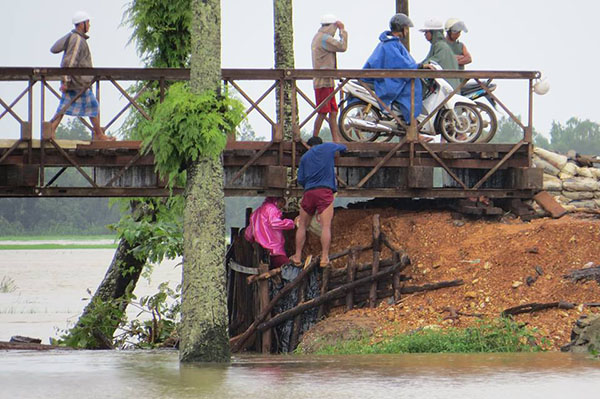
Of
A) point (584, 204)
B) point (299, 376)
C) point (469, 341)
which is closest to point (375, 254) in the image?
point (469, 341)

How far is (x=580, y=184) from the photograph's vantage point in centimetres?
1872

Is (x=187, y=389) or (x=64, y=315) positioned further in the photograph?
(x=64, y=315)

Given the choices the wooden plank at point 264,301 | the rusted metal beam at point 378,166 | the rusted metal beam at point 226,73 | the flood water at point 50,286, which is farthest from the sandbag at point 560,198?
the flood water at point 50,286

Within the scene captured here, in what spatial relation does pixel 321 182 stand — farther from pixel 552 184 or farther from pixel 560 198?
pixel 560 198

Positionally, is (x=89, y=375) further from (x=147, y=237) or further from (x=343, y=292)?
(x=147, y=237)

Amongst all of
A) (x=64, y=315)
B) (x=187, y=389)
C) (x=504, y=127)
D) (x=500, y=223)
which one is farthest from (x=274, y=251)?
(x=504, y=127)

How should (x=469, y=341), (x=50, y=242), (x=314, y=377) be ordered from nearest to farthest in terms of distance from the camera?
(x=314, y=377) < (x=469, y=341) < (x=50, y=242)

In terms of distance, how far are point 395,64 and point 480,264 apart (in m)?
3.42

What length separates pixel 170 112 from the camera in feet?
46.2

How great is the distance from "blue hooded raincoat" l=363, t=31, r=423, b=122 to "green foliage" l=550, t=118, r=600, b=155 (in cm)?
7863

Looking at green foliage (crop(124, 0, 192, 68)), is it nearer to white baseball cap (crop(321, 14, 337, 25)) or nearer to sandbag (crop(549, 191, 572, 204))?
white baseball cap (crop(321, 14, 337, 25))

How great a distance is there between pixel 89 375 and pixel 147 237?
8334mm

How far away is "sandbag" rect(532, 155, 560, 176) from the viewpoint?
18.9m

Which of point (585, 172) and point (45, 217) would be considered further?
point (45, 217)
